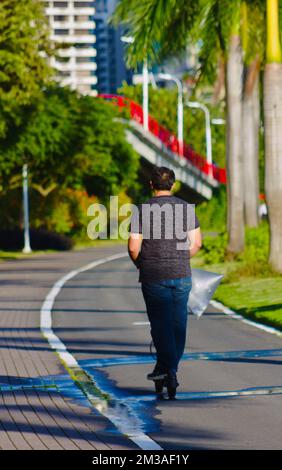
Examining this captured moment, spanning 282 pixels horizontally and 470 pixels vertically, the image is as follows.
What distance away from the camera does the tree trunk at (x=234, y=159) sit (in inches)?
1407

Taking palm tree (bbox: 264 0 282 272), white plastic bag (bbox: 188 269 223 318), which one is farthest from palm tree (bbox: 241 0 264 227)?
white plastic bag (bbox: 188 269 223 318)

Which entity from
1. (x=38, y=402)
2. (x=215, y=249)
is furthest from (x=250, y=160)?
(x=38, y=402)

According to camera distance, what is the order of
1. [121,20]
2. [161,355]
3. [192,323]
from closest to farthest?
[161,355], [192,323], [121,20]

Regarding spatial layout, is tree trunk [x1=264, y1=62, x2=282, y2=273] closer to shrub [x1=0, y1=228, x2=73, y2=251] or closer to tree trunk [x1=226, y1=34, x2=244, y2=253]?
tree trunk [x1=226, y1=34, x2=244, y2=253]

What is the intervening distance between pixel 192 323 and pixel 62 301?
652cm

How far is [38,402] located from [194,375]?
2.19 m

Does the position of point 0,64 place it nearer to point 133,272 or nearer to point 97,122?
point 133,272

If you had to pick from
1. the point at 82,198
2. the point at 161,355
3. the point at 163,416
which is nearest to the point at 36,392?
the point at 161,355

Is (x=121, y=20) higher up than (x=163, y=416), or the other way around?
(x=121, y=20)

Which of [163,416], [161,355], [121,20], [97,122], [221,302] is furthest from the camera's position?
[97,122]

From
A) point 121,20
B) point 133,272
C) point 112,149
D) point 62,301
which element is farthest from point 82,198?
point 62,301

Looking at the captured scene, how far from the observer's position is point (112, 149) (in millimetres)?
64562

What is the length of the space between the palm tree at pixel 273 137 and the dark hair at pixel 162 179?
54.9 feet

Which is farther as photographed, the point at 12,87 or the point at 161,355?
the point at 12,87
